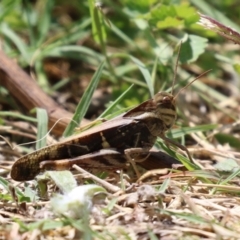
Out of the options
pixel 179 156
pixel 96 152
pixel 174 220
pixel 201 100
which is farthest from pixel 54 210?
pixel 201 100

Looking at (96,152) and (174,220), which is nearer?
(174,220)

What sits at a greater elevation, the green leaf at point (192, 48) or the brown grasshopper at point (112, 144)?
the green leaf at point (192, 48)

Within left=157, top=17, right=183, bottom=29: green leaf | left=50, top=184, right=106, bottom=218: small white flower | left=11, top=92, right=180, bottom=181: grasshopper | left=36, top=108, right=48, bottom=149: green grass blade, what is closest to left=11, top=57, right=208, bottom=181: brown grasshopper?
left=11, top=92, right=180, bottom=181: grasshopper

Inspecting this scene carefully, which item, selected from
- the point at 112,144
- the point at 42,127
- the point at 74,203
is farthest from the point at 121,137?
the point at 74,203

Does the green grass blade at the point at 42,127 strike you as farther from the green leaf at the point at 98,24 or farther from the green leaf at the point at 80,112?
the green leaf at the point at 98,24

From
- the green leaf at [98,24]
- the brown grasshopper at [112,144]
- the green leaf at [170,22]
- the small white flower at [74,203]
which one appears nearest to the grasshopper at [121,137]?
the brown grasshopper at [112,144]

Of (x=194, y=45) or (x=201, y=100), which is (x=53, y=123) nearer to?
(x=194, y=45)

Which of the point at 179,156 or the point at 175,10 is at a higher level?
the point at 175,10
